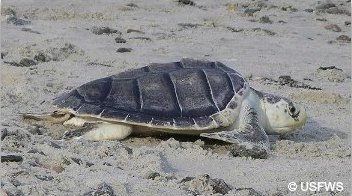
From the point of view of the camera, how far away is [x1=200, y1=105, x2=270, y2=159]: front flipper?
4.61 m

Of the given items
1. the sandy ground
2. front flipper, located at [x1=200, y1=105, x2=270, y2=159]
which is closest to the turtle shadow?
the sandy ground

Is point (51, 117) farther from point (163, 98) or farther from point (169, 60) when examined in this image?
point (169, 60)

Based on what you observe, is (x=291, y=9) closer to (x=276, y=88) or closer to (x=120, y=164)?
(x=276, y=88)

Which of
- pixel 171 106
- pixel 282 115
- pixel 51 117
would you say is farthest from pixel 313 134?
pixel 51 117

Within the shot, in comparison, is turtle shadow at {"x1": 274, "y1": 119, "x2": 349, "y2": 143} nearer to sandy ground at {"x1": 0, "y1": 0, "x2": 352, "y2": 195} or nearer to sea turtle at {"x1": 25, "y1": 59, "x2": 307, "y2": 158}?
sandy ground at {"x1": 0, "y1": 0, "x2": 352, "y2": 195}

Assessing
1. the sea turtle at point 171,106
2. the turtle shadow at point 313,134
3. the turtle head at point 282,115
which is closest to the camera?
the sea turtle at point 171,106

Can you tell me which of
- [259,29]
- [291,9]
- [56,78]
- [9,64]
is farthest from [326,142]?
[291,9]

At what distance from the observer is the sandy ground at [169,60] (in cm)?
388

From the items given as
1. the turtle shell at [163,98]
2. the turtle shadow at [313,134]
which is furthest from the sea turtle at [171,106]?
the turtle shadow at [313,134]

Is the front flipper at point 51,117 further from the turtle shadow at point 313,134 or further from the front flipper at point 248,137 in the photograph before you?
the turtle shadow at point 313,134

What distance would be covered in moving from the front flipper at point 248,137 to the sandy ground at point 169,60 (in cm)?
8

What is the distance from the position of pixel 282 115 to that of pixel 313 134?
0.35m

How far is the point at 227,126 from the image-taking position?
502 centimetres

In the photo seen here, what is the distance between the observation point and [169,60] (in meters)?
7.68
